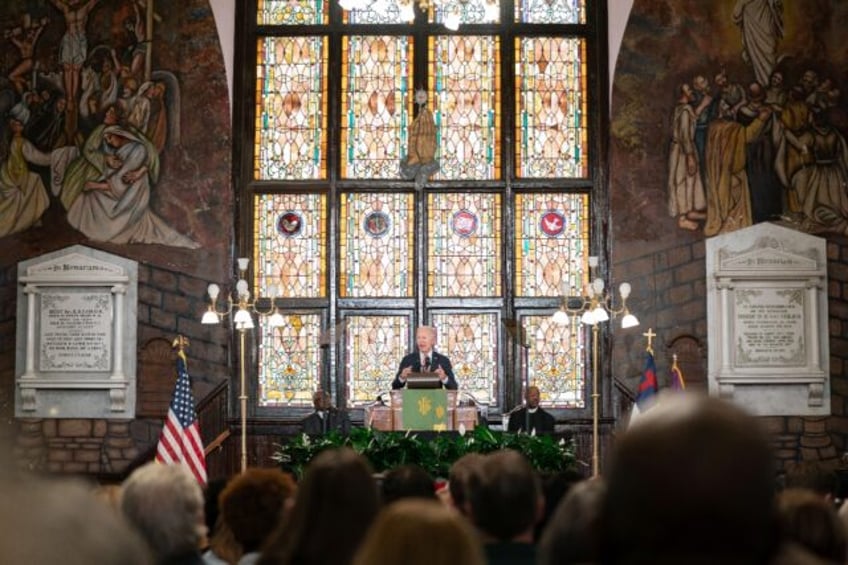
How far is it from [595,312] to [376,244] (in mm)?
3749

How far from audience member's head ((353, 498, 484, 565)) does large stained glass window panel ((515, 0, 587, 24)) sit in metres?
14.8

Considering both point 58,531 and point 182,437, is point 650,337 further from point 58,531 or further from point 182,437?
point 58,531

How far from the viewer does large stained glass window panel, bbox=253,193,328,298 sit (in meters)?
16.2

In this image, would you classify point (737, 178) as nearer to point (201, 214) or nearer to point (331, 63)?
point (331, 63)

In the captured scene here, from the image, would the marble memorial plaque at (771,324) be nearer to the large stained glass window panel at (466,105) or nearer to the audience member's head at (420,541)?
the large stained glass window panel at (466,105)

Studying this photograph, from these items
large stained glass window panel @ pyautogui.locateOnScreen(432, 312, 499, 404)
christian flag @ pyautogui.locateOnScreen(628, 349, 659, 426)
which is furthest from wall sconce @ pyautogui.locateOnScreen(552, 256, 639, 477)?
large stained glass window panel @ pyautogui.locateOnScreen(432, 312, 499, 404)

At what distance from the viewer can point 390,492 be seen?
5.08m

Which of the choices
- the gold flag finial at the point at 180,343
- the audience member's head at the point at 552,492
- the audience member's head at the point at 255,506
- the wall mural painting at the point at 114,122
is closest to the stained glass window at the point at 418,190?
the wall mural painting at the point at 114,122

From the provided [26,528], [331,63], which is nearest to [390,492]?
[26,528]

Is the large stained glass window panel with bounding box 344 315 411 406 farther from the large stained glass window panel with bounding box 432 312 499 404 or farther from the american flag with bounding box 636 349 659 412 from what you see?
the american flag with bounding box 636 349 659 412

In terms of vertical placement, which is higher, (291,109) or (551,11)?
(551,11)

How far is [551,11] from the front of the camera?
16609mm

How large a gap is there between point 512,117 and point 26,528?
49.7 ft

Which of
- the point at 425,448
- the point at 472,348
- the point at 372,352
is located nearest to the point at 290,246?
the point at 372,352
